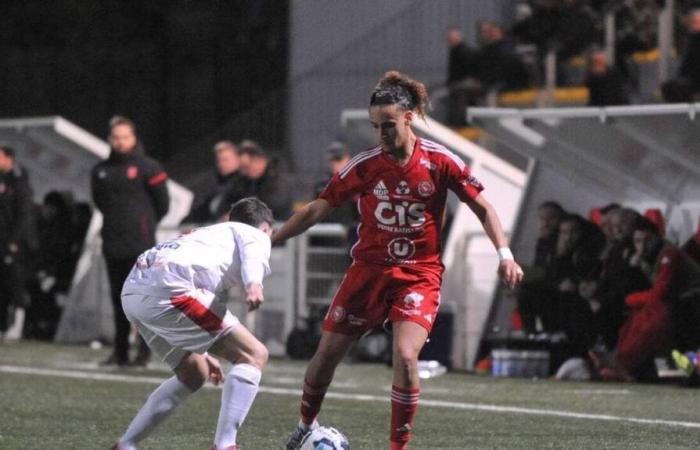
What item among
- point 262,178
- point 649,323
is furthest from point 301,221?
point 262,178

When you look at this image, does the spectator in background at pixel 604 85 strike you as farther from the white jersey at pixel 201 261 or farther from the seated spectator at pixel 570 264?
the white jersey at pixel 201 261

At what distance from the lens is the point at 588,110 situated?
14.6 m

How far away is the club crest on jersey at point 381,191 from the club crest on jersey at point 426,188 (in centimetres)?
17

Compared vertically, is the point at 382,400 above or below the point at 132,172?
below

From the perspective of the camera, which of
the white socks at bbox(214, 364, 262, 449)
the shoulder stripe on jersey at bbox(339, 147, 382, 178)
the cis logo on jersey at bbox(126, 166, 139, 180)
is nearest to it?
the white socks at bbox(214, 364, 262, 449)

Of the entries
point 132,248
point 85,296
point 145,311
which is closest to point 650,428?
point 145,311

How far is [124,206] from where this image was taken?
1459cm

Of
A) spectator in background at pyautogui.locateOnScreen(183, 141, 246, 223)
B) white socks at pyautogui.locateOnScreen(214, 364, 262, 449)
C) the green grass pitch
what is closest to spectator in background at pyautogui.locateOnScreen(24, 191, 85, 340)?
spectator in background at pyautogui.locateOnScreen(183, 141, 246, 223)

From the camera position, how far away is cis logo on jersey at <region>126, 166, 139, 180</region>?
14.7m

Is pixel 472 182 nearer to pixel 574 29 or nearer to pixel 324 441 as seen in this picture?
pixel 324 441

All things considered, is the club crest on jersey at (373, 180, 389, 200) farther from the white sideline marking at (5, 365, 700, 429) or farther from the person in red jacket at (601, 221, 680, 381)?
the person in red jacket at (601, 221, 680, 381)

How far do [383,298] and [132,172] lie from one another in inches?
266

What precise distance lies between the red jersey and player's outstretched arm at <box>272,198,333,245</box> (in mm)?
83

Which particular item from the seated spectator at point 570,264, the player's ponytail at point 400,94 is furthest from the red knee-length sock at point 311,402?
the seated spectator at point 570,264
